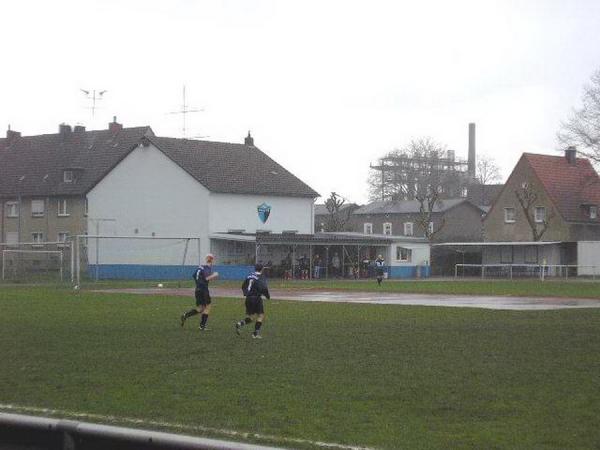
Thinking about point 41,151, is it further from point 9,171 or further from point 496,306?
point 496,306

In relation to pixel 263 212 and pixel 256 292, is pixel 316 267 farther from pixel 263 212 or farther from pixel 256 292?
pixel 256 292

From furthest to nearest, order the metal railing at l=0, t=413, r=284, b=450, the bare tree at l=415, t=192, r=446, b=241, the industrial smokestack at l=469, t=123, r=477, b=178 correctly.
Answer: the industrial smokestack at l=469, t=123, r=477, b=178, the bare tree at l=415, t=192, r=446, b=241, the metal railing at l=0, t=413, r=284, b=450

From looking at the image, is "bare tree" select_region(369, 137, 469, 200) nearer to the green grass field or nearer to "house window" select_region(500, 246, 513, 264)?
"house window" select_region(500, 246, 513, 264)

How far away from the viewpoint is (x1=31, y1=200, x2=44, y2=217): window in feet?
250

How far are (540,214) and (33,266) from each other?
3906 centimetres

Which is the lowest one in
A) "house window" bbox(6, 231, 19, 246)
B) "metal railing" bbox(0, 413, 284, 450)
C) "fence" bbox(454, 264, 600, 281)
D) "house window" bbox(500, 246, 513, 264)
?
"fence" bbox(454, 264, 600, 281)

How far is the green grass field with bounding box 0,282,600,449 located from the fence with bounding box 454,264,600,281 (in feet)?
147

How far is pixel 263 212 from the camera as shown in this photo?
71.1 m

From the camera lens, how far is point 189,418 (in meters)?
11.2

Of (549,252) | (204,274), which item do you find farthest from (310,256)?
Answer: (204,274)

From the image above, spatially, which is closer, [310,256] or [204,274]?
[204,274]

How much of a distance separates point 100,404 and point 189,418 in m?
1.56

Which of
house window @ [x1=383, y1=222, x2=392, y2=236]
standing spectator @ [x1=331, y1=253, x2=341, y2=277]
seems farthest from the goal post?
house window @ [x1=383, y1=222, x2=392, y2=236]

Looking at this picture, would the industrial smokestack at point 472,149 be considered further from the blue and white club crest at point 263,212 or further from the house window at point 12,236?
the house window at point 12,236
